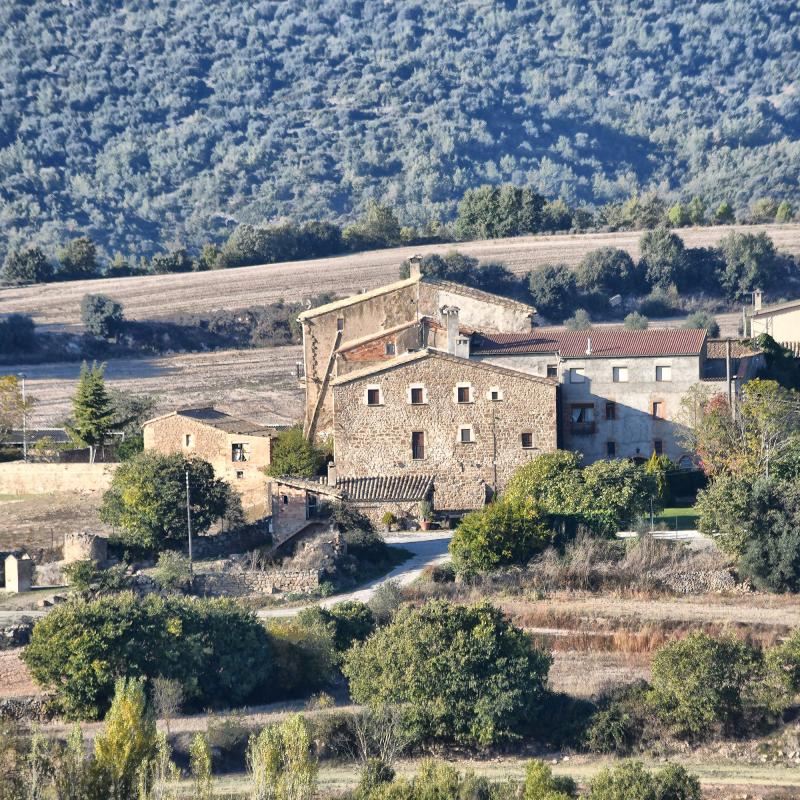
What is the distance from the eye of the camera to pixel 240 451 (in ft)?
194

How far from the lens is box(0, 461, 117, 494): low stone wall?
59438 mm

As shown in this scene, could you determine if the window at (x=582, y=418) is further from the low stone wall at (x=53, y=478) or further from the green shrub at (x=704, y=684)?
the green shrub at (x=704, y=684)

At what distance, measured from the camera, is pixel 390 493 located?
56.5 metres

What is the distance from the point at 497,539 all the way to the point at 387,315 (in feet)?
55.2

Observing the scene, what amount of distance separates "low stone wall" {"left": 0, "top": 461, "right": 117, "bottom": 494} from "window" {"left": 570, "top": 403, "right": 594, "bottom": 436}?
13.7 m

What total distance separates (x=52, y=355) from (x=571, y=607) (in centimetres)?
5390

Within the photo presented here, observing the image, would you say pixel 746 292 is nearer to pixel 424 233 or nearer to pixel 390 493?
pixel 424 233

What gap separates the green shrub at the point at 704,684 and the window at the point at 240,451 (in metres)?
21.0

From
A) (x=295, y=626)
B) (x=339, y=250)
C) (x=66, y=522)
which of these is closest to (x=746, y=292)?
(x=339, y=250)

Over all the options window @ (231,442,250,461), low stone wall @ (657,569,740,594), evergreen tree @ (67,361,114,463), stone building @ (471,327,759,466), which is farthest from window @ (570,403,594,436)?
evergreen tree @ (67,361,114,463)

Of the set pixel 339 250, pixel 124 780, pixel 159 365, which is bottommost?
pixel 124 780

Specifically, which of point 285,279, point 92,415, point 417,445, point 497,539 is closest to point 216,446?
point 417,445

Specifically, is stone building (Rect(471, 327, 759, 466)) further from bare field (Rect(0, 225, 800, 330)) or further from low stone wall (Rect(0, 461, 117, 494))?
bare field (Rect(0, 225, 800, 330))

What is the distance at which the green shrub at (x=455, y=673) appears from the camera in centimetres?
3894
